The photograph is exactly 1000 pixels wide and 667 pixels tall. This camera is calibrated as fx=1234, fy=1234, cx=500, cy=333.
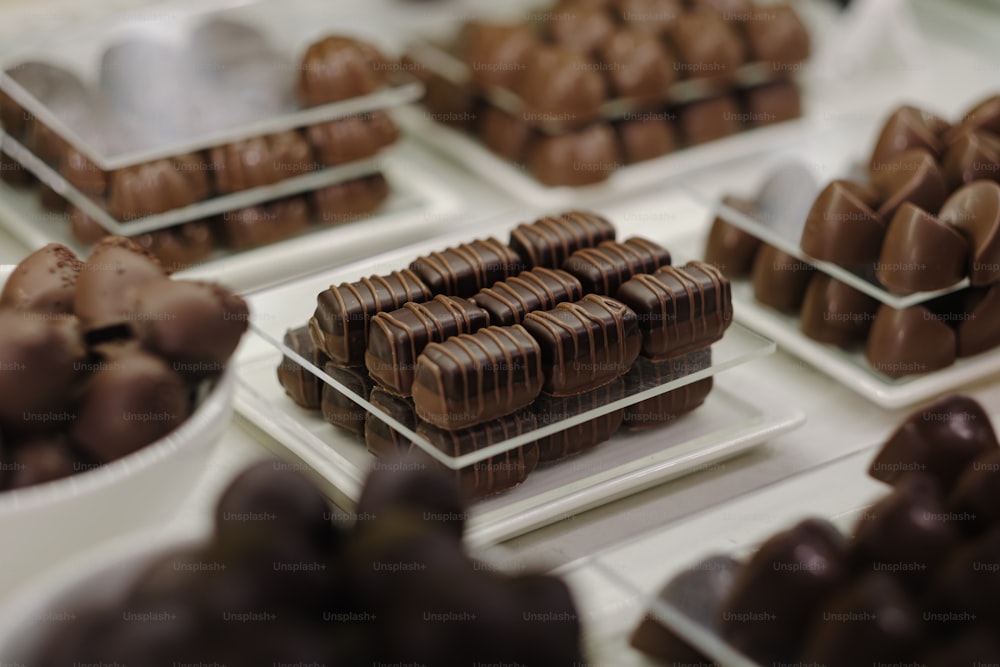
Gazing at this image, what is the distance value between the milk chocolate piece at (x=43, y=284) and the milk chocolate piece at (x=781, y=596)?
0.62m

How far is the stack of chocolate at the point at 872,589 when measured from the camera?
84 cm

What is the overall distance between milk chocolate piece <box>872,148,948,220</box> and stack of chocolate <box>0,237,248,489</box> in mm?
875

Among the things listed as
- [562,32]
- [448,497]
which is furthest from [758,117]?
[448,497]

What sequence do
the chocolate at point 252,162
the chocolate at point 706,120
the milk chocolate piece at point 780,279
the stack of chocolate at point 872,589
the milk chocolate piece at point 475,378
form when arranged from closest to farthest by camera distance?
the stack of chocolate at point 872,589, the milk chocolate piece at point 475,378, the milk chocolate piece at point 780,279, the chocolate at point 252,162, the chocolate at point 706,120

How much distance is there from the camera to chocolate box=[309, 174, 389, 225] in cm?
183

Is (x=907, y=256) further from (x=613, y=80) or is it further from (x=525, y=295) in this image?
(x=613, y=80)

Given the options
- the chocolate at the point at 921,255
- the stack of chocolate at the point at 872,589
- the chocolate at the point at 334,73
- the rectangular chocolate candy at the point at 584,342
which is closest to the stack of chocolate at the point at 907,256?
the chocolate at the point at 921,255

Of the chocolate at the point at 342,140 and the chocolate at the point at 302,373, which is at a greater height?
the chocolate at the point at 342,140

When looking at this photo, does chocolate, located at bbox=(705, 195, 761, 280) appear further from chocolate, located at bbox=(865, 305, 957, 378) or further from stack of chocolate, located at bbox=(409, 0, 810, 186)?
stack of chocolate, located at bbox=(409, 0, 810, 186)

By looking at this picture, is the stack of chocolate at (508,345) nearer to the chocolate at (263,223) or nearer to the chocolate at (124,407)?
the chocolate at (124,407)

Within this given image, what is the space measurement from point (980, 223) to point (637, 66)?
710 mm

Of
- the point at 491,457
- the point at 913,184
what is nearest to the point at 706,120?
the point at 913,184

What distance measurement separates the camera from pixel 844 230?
1496mm

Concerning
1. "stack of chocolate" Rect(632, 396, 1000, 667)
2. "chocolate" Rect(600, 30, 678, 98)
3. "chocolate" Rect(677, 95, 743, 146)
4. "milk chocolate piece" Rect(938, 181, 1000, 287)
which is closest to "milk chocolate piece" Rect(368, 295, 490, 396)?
"stack of chocolate" Rect(632, 396, 1000, 667)
